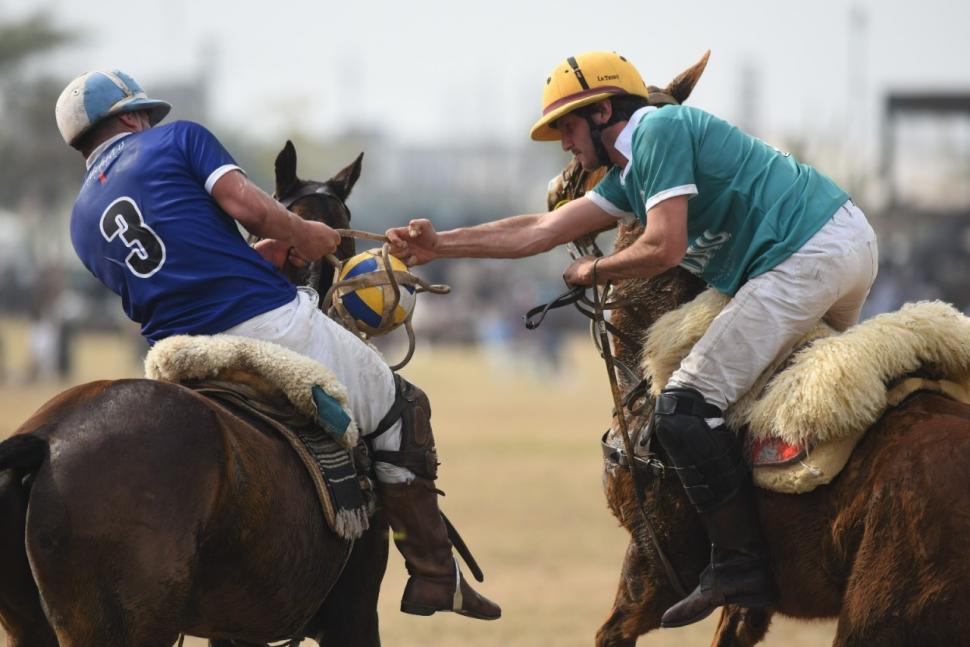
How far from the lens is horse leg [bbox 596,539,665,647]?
19.0ft

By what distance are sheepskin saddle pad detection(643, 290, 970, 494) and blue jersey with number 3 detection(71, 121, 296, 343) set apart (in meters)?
2.00

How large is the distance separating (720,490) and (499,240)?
1541mm

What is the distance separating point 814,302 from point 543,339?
31.2m

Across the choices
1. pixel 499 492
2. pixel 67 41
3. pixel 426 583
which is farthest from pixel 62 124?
pixel 67 41

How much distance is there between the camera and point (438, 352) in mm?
44688

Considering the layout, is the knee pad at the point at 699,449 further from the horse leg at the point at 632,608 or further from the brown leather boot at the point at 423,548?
the brown leather boot at the point at 423,548

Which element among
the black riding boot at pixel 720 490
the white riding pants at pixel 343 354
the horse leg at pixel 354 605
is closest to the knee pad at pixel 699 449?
the black riding boot at pixel 720 490

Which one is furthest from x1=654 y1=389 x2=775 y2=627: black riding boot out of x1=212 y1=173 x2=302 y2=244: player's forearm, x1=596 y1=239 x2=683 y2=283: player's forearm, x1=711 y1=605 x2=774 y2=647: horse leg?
x1=212 y1=173 x2=302 y2=244: player's forearm

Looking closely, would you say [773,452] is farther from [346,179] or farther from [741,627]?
[346,179]

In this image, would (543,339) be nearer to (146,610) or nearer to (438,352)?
(438,352)

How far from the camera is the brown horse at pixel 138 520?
13.4 ft

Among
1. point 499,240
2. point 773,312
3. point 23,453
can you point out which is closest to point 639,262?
point 773,312

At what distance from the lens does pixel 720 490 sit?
5137 millimetres

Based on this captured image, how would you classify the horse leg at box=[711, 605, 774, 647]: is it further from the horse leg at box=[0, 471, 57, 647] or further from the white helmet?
the white helmet
